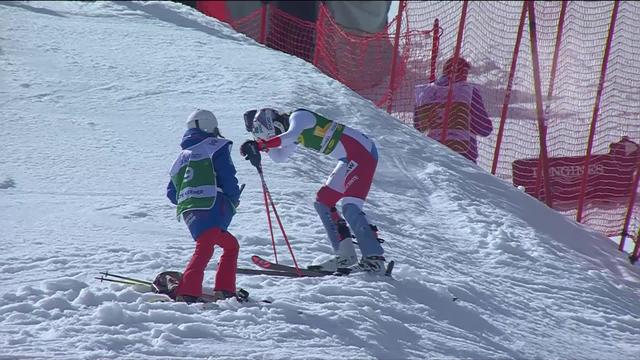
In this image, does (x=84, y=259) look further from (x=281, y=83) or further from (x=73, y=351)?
(x=281, y=83)

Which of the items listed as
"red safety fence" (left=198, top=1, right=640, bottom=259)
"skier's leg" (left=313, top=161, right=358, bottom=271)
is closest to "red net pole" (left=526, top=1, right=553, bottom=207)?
"red safety fence" (left=198, top=1, right=640, bottom=259)

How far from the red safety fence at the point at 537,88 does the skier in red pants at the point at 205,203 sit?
437 cm

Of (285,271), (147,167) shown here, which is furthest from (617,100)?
(285,271)

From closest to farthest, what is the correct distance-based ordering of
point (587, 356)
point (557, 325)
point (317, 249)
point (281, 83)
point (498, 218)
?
point (587, 356) < point (557, 325) < point (317, 249) < point (498, 218) < point (281, 83)

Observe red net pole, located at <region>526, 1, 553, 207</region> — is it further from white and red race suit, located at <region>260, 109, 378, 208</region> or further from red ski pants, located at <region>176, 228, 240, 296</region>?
red ski pants, located at <region>176, 228, 240, 296</region>

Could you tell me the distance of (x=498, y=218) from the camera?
9781mm

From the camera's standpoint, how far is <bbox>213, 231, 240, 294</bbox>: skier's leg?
265 inches

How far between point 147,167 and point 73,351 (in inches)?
174

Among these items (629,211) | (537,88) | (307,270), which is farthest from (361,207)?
(629,211)

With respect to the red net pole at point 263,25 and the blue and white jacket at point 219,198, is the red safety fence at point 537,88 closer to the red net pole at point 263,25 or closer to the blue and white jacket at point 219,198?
the red net pole at point 263,25

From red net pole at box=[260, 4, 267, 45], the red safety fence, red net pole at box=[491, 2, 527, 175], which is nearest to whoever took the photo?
the red safety fence

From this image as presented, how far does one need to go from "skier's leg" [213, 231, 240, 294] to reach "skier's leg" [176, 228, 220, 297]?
0.21ft

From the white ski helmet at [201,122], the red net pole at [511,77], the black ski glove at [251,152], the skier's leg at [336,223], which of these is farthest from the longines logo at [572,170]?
the white ski helmet at [201,122]

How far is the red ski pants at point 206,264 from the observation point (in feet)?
21.8
